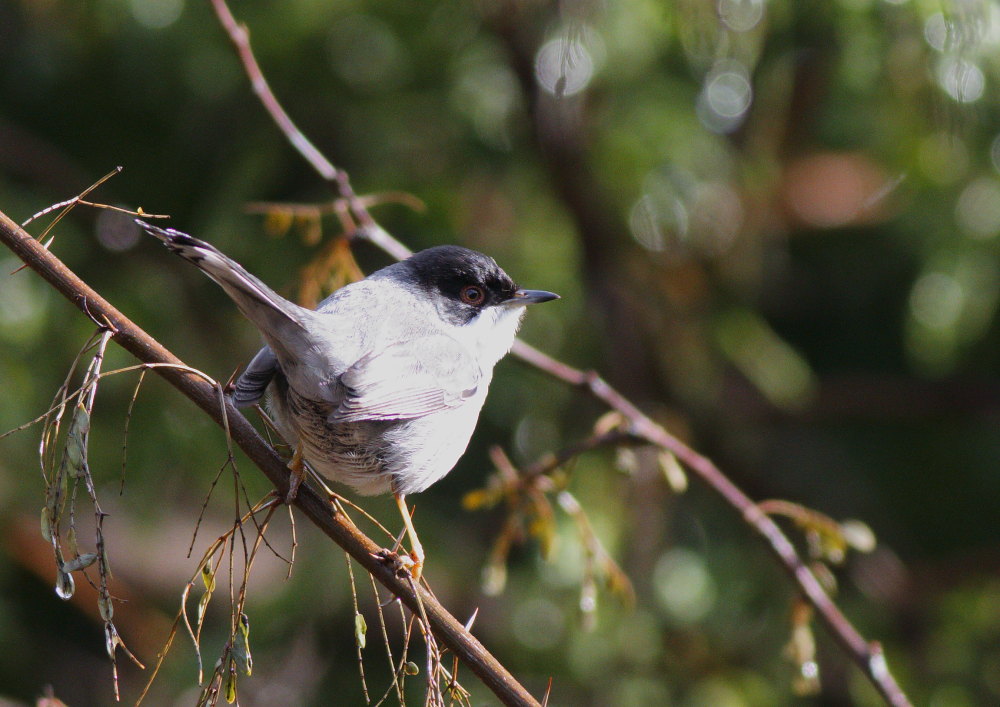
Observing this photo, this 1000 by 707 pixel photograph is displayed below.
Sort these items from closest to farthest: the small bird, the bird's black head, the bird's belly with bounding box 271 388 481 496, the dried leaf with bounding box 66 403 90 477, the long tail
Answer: the dried leaf with bounding box 66 403 90 477 < the long tail < the small bird < the bird's belly with bounding box 271 388 481 496 < the bird's black head

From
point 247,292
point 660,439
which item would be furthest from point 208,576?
point 660,439

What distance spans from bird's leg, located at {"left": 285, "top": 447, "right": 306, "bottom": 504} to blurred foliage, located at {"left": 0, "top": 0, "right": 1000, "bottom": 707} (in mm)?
2007

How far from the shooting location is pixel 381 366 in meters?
2.49

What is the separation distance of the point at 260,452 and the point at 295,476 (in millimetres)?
133

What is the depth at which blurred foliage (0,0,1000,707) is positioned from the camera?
4.21 meters

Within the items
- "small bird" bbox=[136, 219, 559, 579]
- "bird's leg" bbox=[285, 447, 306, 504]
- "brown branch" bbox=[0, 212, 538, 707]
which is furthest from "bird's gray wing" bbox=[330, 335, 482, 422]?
"brown branch" bbox=[0, 212, 538, 707]

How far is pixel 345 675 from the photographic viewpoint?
470 cm

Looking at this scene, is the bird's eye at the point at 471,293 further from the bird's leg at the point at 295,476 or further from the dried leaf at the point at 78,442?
the dried leaf at the point at 78,442

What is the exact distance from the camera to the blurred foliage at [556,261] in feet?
13.8

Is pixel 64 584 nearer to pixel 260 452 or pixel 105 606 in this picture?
pixel 105 606

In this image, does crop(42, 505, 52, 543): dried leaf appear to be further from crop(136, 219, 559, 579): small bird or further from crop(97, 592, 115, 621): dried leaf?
crop(136, 219, 559, 579): small bird

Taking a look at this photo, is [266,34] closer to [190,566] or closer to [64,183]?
[64,183]

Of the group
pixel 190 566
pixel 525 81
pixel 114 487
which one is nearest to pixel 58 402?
pixel 114 487

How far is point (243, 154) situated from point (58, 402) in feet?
10.1
